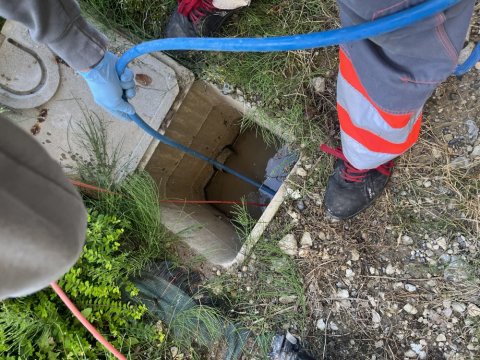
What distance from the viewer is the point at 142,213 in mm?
1894

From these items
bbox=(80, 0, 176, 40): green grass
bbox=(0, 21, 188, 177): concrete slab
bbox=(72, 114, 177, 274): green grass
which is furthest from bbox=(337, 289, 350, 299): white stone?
bbox=(80, 0, 176, 40): green grass

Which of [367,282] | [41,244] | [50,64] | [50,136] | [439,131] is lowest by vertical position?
[367,282]

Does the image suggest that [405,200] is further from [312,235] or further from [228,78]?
[228,78]

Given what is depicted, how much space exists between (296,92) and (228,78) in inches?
12.0

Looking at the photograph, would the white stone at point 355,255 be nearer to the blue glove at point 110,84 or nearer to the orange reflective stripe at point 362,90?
the orange reflective stripe at point 362,90

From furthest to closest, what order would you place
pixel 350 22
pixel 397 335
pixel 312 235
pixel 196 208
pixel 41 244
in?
1. pixel 196 208
2. pixel 312 235
3. pixel 397 335
4. pixel 350 22
5. pixel 41 244

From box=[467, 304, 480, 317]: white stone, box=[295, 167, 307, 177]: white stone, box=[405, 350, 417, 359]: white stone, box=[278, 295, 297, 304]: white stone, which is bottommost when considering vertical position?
box=[405, 350, 417, 359]: white stone

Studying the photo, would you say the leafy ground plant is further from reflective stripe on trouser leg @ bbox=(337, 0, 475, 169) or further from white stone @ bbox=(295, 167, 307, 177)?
reflective stripe on trouser leg @ bbox=(337, 0, 475, 169)

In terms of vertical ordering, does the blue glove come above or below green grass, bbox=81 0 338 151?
above

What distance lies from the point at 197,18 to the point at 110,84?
0.65 metres

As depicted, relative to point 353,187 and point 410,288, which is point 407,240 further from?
point 353,187

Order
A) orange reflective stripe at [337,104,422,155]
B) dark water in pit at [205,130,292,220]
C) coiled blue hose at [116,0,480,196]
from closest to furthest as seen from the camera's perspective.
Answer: coiled blue hose at [116,0,480,196] → orange reflective stripe at [337,104,422,155] → dark water in pit at [205,130,292,220]

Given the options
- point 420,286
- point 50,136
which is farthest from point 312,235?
point 50,136

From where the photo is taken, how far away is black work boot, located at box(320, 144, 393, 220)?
5.73 ft
